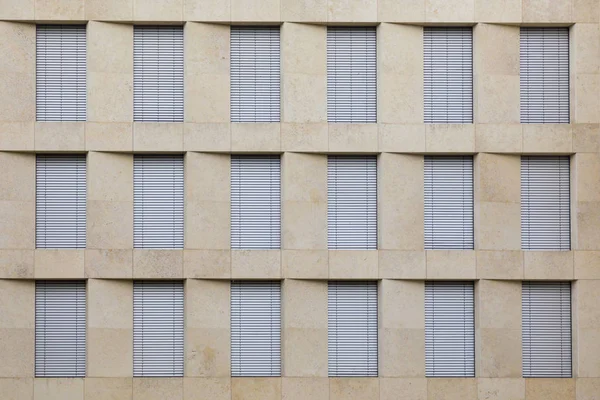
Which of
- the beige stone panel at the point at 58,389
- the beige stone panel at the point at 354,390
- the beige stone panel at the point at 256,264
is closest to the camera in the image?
the beige stone panel at the point at 58,389

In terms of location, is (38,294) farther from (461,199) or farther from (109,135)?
(461,199)

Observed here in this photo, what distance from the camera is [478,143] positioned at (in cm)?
2792

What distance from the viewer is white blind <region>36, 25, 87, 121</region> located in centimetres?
2812

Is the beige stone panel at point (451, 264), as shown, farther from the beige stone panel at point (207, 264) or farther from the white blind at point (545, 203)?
the beige stone panel at point (207, 264)

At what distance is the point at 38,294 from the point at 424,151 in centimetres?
1249

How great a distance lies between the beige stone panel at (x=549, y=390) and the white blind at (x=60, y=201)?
14.2 metres

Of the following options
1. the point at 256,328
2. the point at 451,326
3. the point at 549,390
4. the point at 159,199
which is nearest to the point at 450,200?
the point at 451,326

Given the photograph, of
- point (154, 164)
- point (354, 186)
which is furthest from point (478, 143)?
point (154, 164)

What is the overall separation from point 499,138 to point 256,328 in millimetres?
9398

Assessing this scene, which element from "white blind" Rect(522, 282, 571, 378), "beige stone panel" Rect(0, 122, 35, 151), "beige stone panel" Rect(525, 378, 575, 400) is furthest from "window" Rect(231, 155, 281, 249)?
"beige stone panel" Rect(525, 378, 575, 400)

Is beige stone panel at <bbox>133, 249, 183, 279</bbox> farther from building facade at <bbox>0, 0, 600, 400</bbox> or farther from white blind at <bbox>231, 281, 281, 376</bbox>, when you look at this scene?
white blind at <bbox>231, 281, 281, 376</bbox>

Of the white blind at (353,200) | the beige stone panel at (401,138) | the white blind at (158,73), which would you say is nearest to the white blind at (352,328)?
the white blind at (353,200)

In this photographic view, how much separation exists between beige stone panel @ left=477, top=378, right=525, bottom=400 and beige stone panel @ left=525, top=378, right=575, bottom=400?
0.22m

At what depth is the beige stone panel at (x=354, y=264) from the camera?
91.0ft
